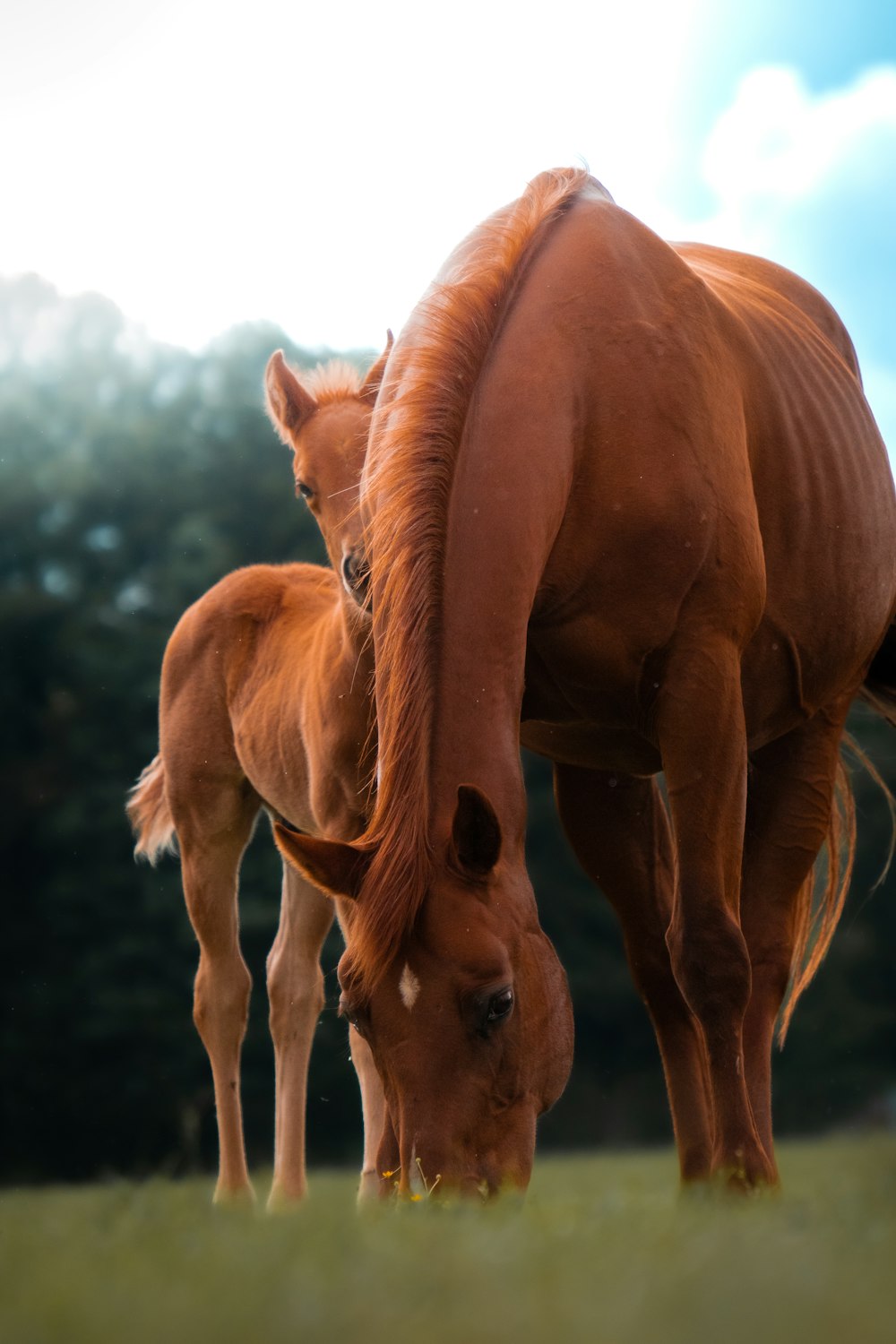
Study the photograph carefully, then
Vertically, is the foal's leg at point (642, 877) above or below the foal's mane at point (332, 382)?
below

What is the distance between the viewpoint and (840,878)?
5.27m

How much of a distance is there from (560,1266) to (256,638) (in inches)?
184

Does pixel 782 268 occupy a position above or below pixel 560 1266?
above

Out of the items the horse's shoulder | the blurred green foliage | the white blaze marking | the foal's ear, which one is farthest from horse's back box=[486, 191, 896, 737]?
the blurred green foliage

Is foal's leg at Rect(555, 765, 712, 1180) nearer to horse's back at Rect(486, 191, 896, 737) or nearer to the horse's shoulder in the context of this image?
horse's back at Rect(486, 191, 896, 737)

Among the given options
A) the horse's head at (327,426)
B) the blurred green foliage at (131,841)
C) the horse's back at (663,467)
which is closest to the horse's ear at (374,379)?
the horse's head at (327,426)

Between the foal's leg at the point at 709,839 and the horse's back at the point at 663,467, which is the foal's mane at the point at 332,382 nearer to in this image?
A: the horse's back at the point at 663,467

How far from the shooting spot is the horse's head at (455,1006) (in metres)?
2.70

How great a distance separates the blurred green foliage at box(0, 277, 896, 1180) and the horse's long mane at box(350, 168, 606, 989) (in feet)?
33.6

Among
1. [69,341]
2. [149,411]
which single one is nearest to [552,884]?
[149,411]

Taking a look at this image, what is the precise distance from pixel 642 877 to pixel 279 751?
1.56 meters

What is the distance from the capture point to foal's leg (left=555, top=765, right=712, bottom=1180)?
4.32m

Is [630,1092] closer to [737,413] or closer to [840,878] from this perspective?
[840,878]

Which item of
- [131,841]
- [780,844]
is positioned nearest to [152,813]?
[780,844]
